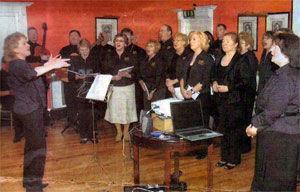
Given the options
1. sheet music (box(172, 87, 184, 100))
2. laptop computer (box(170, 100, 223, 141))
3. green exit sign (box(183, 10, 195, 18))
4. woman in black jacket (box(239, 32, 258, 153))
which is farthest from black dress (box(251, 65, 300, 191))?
green exit sign (box(183, 10, 195, 18))

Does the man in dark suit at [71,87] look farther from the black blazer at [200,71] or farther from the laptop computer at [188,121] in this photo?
the laptop computer at [188,121]

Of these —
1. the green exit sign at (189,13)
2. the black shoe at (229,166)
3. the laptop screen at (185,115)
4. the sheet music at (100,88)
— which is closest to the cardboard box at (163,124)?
the laptop screen at (185,115)

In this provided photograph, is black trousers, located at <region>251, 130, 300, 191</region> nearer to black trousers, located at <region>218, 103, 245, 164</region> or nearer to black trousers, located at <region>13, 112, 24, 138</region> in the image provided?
black trousers, located at <region>218, 103, 245, 164</region>

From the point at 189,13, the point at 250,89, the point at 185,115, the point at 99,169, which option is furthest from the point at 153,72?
the point at 185,115

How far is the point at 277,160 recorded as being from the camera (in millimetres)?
2232

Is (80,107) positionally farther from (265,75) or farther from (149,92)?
(265,75)

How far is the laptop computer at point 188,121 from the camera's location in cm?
236

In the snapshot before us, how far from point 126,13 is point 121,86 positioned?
80 cm

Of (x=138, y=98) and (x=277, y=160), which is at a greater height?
(x=138, y=98)

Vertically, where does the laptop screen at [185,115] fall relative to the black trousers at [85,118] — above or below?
above

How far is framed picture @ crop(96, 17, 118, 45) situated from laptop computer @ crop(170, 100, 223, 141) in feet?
4.17

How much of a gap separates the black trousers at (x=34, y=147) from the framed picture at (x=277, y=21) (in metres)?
2.07

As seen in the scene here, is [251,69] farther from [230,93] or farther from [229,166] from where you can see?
[229,166]

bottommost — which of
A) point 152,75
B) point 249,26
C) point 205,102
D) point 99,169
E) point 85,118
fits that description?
point 99,169
